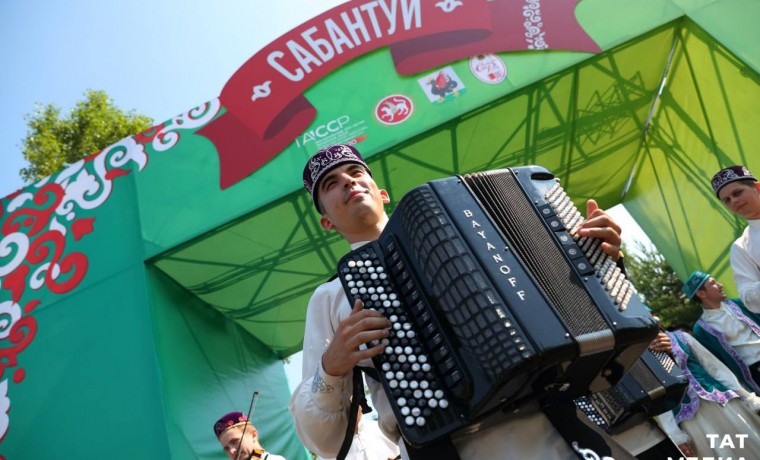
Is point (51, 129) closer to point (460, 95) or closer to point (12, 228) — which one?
point (12, 228)

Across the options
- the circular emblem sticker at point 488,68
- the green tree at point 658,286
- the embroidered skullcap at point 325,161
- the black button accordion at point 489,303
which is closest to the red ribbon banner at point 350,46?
the circular emblem sticker at point 488,68

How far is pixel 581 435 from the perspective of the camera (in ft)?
4.62

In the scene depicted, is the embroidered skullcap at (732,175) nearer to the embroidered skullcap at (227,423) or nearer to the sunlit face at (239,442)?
the sunlit face at (239,442)

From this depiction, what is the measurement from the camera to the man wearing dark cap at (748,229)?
3.61 m

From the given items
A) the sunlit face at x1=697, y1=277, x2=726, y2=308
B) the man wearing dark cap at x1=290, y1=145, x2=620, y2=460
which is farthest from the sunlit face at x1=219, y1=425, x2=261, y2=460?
the sunlit face at x1=697, y1=277, x2=726, y2=308

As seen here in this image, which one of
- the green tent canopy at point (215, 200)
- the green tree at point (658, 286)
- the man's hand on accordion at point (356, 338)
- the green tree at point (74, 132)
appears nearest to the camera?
the man's hand on accordion at point (356, 338)

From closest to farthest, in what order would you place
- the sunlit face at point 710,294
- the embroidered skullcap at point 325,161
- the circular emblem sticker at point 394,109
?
1. the embroidered skullcap at point 325,161
2. the sunlit face at point 710,294
3. the circular emblem sticker at point 394,109

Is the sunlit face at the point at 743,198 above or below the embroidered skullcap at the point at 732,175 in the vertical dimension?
below

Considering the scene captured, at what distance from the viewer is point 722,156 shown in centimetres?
516

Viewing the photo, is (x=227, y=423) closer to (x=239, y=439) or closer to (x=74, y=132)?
(x=239, y=439)

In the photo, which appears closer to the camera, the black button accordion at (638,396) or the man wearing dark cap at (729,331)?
the black button accordion at (638,396)

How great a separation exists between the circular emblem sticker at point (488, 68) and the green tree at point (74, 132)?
31.1ft

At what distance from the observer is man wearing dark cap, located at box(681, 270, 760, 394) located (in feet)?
13.2

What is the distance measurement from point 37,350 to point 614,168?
20.2 ft
